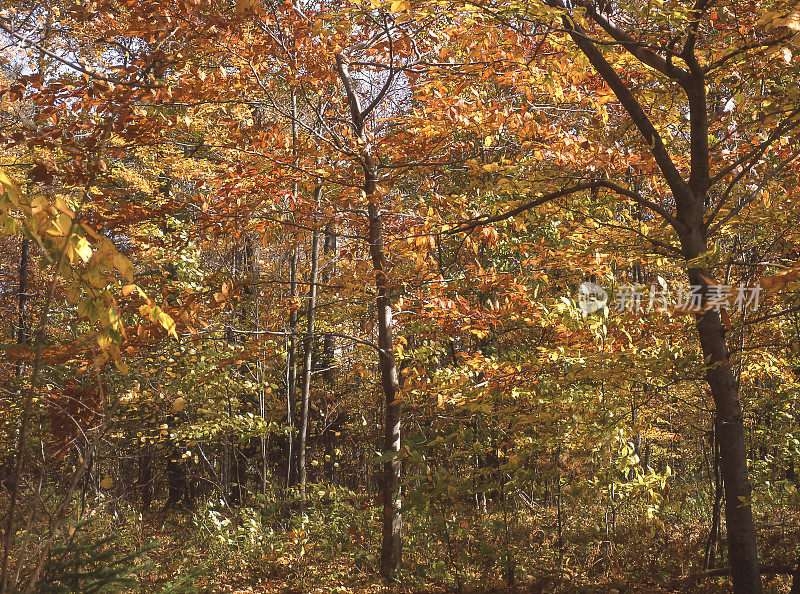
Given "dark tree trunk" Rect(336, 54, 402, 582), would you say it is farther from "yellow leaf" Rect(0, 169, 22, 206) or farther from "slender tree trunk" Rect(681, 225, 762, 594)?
"yellow leaf" Rect(0, 169, 22, 206)

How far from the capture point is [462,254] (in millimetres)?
8391

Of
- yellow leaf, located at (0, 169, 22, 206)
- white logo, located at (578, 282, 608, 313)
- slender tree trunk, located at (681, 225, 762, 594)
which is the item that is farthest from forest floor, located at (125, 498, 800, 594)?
yellow leaf, located at (0, 169, 22, 206)

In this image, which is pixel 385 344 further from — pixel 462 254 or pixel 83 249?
pixel 83 249

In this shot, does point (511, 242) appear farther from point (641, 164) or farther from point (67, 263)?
point (67, 263)

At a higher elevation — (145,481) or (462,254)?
(462,254)

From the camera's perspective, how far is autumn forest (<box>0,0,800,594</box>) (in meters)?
3.43

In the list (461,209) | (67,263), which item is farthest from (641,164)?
(67,263)

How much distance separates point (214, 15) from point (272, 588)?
19.8 ft

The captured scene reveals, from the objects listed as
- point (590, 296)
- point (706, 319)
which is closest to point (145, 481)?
point (590, 296)

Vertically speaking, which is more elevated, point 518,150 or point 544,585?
point 518,150

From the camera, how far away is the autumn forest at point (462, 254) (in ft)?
11.3

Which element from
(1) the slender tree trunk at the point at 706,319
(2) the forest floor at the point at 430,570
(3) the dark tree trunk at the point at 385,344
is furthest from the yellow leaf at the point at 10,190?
(3) the dark tree trunk at the point at 385,344

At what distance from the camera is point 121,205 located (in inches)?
197

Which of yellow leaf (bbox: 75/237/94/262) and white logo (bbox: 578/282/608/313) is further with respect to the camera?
white logo (bbox: 578/282/608/313)
